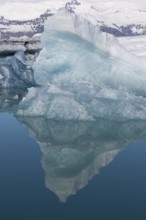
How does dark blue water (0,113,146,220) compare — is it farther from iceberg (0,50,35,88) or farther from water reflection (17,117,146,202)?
iceberg (0,50,35,88)

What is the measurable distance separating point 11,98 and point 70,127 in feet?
13.0

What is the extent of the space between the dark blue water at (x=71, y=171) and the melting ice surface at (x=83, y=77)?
1.03 ft

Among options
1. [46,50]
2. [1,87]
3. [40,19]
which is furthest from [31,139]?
[40,19]

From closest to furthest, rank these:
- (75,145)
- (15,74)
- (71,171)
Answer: (71,171) → (75,145) → (15,74)

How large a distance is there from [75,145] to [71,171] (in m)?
1.47

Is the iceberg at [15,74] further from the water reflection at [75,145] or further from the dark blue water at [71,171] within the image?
the dark blue water at [71,171]

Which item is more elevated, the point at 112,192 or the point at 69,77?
the point at 112,192

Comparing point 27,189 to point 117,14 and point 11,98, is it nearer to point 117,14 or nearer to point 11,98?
point 11,98

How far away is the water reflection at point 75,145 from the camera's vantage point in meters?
6.73

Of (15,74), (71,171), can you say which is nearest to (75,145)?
(71,171)

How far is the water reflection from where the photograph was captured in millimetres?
6729

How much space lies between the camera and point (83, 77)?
1098 centimetres

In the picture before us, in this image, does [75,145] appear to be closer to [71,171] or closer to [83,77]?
A: [71,171]

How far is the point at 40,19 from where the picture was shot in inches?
6166
